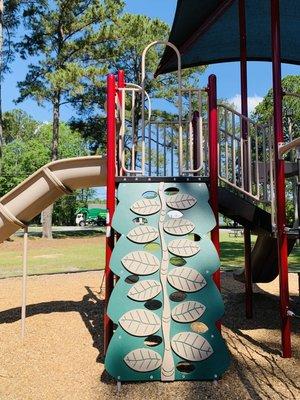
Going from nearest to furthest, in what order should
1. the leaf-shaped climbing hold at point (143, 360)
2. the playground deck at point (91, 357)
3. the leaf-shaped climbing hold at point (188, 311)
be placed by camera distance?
the playground deck at point (91, 357), the leaf-shaped climbing hold at point (143, 360), the leaf-shaped climbing hold at point (188, 311)

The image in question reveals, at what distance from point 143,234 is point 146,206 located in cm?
30

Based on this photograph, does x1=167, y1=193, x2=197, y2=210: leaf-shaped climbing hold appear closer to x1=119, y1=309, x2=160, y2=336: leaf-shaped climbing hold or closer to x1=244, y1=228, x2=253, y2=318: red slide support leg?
x1=119, y1=309, x2=160, y2=336: leaf-shaped climbing hold

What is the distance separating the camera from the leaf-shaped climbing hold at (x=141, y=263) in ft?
13.1

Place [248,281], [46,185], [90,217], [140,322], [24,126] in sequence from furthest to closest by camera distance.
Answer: [24,126]
[90,217]
[248,281]
[46,185]
[140,322]

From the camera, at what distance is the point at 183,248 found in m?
4.13

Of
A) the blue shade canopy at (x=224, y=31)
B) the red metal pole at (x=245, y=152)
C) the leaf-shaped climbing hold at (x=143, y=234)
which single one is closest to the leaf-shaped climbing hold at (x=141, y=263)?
the leaf-shaped climbing hold at (x=143, y=234)

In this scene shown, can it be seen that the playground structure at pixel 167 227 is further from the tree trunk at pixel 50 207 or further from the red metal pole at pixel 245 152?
the tree trunk at pixel 50 207

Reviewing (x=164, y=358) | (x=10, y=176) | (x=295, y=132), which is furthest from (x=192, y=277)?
(x=10, y=176)

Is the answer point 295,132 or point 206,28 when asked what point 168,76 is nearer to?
point 295,132

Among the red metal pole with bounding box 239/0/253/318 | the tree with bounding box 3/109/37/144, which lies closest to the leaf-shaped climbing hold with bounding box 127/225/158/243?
the red metal pole with bounding box 239/0/253/318

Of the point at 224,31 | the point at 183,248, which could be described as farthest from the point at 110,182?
the point at 224,31

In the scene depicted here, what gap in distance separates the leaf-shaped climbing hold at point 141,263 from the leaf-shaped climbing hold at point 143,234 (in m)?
0.12

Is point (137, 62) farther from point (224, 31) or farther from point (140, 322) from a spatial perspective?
point (140, 322)

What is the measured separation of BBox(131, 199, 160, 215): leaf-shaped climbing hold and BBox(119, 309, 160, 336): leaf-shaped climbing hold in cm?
93
